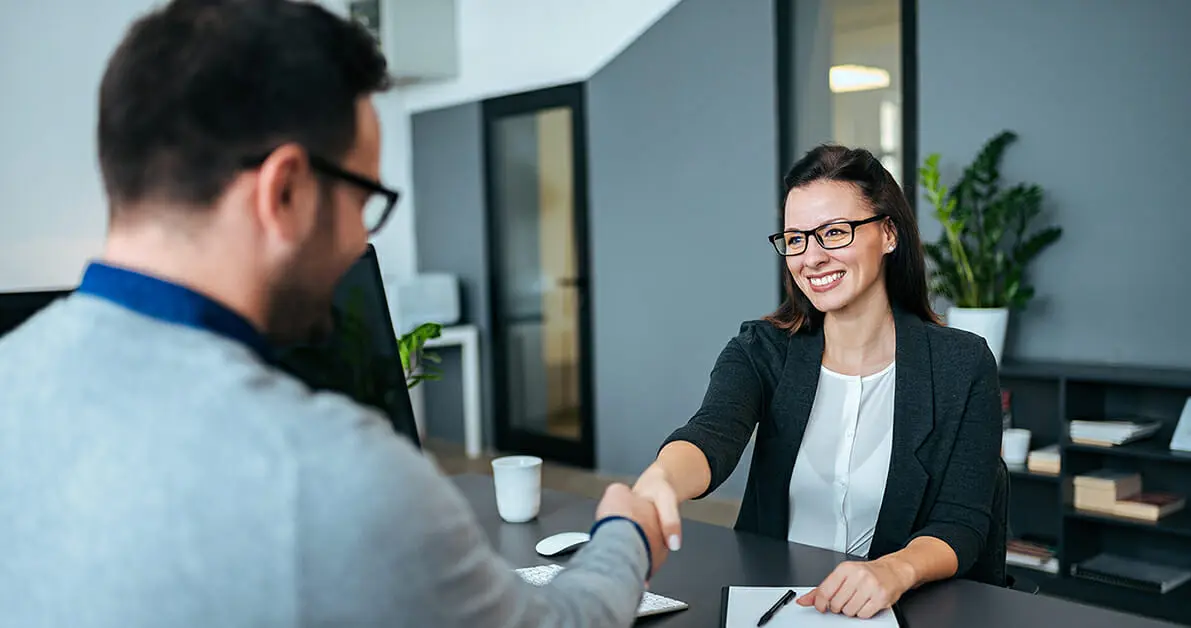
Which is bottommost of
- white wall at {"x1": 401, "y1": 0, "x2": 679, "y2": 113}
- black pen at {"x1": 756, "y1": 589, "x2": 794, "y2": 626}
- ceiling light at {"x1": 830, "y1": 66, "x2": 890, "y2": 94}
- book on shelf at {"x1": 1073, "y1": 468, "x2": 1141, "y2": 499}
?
book on shelf at {"x1": 1073, "y1": 468, "x2": 1141, "y2": 499}

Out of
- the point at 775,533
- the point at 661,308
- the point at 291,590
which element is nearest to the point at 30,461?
the point at 291,590

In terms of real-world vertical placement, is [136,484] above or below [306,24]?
below

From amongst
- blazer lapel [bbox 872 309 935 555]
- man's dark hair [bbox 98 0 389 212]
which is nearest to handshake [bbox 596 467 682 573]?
man's dark hair [bbox 98 0 389 212]

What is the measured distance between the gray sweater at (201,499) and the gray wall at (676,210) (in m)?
4.01

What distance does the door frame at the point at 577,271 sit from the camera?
555cm

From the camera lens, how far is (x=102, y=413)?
2.22 ft

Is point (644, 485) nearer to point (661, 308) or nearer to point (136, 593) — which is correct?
point (136, 593)

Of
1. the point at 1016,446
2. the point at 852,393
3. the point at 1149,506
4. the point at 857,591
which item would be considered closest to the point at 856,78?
the point at 1016,446

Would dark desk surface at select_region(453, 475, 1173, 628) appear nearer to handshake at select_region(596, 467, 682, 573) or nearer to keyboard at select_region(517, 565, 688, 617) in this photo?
keyboard at select_region(517, 565, 688, 617)

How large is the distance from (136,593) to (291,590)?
0.10 m

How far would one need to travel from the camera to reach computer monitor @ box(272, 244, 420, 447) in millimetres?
1245

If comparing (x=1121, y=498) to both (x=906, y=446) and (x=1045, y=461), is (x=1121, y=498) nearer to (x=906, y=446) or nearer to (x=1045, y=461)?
(x=1045, y=461)

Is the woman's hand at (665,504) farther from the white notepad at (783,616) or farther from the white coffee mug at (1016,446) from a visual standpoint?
the white coffee mug at (1016,446)

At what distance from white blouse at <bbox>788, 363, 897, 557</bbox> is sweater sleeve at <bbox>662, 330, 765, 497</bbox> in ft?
0.43
